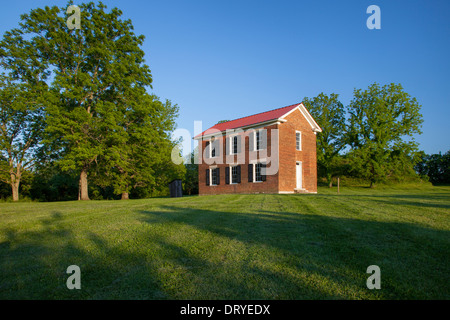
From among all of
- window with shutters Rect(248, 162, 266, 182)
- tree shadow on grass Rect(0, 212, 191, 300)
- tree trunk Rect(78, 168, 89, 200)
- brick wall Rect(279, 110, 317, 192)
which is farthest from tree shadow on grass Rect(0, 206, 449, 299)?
tree trunk Rect(78, 168, 89, 200)

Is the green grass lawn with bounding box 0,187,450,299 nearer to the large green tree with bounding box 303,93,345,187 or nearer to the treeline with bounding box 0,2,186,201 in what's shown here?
the treeline with bounding box 0,2,186,201

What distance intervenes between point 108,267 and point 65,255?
3.60 ft

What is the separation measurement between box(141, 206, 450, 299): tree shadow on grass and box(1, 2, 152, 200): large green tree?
16.9 metres

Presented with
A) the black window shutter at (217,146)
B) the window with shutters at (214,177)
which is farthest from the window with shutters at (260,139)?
the window with shutters at (214,177)

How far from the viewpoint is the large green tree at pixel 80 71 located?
→ 63.2ft

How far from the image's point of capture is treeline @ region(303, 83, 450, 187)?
104 feet

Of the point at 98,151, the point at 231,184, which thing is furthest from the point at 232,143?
the point at 98,151

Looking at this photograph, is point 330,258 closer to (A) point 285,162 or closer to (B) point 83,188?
(A) point 285,162

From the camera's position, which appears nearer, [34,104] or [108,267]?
[108,267]

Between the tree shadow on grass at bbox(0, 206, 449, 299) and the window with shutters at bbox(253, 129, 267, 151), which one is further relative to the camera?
the window with shutters at bbox(253, 129, 267, 151)

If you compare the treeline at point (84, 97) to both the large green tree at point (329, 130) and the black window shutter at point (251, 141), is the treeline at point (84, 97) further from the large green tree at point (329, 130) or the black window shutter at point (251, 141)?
the large green tree at point (329, 130)

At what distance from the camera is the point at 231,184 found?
76.6 ft

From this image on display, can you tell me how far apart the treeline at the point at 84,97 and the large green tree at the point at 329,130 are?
2055 centimetres
